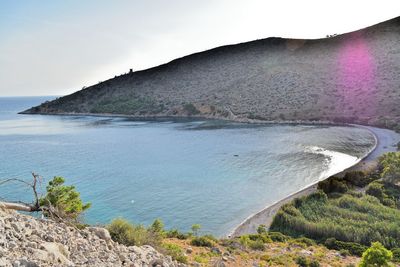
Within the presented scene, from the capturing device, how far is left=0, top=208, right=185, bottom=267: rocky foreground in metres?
7.85

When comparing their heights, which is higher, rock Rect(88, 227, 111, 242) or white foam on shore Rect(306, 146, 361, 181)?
rock Rect(88, 227, 111, 242)

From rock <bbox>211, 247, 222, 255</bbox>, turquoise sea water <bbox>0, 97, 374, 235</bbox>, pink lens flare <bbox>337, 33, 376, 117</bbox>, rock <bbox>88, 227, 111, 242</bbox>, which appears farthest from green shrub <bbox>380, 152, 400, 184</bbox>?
pink lens flare <bbox>337, 33, 376, 117</bbox>

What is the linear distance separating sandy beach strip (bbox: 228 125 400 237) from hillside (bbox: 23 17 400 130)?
10.2m

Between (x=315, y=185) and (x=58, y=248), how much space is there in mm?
35377

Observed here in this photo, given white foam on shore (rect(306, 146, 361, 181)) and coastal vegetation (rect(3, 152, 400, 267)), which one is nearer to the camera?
coastal vegetation (rect(3, 152, 400, 267))

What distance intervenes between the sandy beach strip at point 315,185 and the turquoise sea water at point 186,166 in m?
1.31

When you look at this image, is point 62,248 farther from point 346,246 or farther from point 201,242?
point 346,246

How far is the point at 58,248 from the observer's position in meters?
8.75

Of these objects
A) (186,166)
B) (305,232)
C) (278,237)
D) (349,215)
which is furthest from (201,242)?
(186,166)

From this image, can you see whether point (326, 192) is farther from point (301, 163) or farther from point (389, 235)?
point (301, 163)

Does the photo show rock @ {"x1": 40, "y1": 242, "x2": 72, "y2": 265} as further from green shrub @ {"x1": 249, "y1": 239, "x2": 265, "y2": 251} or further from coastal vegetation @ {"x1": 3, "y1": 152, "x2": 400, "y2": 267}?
A: green shrub @ {"x1": 249, "y1": 239, "x2": 265, "y2": 251}

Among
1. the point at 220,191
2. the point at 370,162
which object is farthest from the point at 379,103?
the point at 220,191

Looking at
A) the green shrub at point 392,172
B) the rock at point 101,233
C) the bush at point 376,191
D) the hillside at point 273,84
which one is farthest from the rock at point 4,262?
the hillside at point 273,84

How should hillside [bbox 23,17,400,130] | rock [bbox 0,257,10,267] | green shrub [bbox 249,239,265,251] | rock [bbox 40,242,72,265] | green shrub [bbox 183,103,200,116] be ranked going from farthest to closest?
green shrub [bbox 183,103,200,116], hillside [bbox 23,17,400,130], green shrub [bbox 249,239,265,251], rock [bbox 40,242,72,265], rock [bbox 0,257,10,267]
